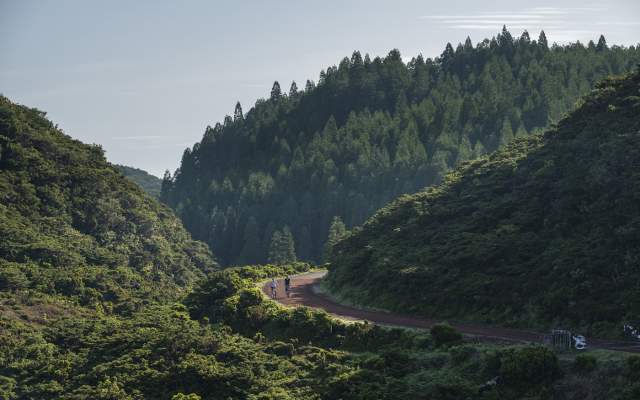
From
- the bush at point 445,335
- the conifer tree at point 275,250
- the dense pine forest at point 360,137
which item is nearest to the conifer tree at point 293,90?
the dense pine forest at point 360,137

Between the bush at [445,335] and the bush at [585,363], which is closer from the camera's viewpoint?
the bush at [585,363]

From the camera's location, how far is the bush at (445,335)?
105ft

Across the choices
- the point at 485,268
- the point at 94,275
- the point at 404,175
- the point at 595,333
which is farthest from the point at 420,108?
the point at 595,333

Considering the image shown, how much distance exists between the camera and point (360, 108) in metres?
155

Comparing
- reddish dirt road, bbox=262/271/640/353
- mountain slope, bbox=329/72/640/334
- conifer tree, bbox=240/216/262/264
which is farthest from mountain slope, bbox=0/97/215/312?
conifer tree, bbox=240/216/262/264

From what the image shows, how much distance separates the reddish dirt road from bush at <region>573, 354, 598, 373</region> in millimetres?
2231

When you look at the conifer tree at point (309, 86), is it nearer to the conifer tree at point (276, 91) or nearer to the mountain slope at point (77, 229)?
the conifer tree at point (276, 91)

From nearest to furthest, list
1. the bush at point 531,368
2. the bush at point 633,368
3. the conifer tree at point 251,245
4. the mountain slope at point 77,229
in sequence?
the bush at point 633,368
the bush at point 531,368
the mountain slope at point 77,229
the conifer tree at point 251,245

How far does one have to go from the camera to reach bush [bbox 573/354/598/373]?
2641cm

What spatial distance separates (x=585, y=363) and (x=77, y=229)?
5651 cm

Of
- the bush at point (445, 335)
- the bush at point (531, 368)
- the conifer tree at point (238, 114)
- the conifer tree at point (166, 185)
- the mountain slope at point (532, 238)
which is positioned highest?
the conifer tree at point (238, 114)

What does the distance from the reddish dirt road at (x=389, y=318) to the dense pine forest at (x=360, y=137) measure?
4766 centimetres

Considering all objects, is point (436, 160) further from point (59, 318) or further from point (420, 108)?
point (59, 318)

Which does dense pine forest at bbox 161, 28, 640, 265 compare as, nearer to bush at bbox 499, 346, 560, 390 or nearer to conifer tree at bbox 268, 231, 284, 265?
conifer tree at bbox 268, 231, 284, 265
